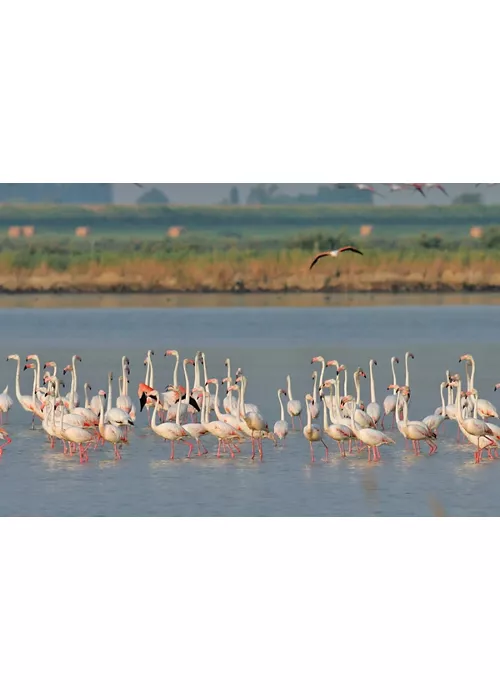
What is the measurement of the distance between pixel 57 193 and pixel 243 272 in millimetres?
4129

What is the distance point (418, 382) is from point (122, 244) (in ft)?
12.4

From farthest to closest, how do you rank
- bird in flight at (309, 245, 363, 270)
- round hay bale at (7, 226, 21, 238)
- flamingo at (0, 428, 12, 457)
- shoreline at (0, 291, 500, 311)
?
shoreline at (0, 291, 500, 311)
bird in flight at (309, 245, 363, 270)
round hay bale at (7, 226, 21, 238)
flamingo at (0, 428, 12, 457)

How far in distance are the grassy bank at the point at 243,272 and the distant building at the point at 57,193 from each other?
253 centimetres

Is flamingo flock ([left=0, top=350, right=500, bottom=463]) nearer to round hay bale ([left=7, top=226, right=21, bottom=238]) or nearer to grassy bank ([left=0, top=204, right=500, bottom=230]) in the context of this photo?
grassy bank ([left=0, top=204, right=500, bottom=230])

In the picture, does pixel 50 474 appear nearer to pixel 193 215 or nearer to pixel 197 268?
pixel 193 215

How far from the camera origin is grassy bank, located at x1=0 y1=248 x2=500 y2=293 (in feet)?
61.6

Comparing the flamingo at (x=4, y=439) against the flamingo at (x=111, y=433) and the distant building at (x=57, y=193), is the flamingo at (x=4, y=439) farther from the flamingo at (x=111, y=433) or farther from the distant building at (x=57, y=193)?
the distant building at (x=57, y=193)

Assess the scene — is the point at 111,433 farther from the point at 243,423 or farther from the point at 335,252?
the point at 335,252

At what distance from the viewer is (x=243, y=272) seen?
19375 millimetres

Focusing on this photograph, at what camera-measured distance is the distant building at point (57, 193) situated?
15602 mm

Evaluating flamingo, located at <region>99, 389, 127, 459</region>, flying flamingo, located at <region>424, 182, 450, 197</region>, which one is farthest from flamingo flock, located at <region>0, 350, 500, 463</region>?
flying flamingo, located at <region>424, 182, 450, 197</region>

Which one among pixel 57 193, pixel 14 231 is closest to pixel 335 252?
pixel 14 231

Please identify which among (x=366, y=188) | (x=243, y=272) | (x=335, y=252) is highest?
(x=366, y=188)

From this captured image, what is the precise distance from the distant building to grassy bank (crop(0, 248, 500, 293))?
2527mm
